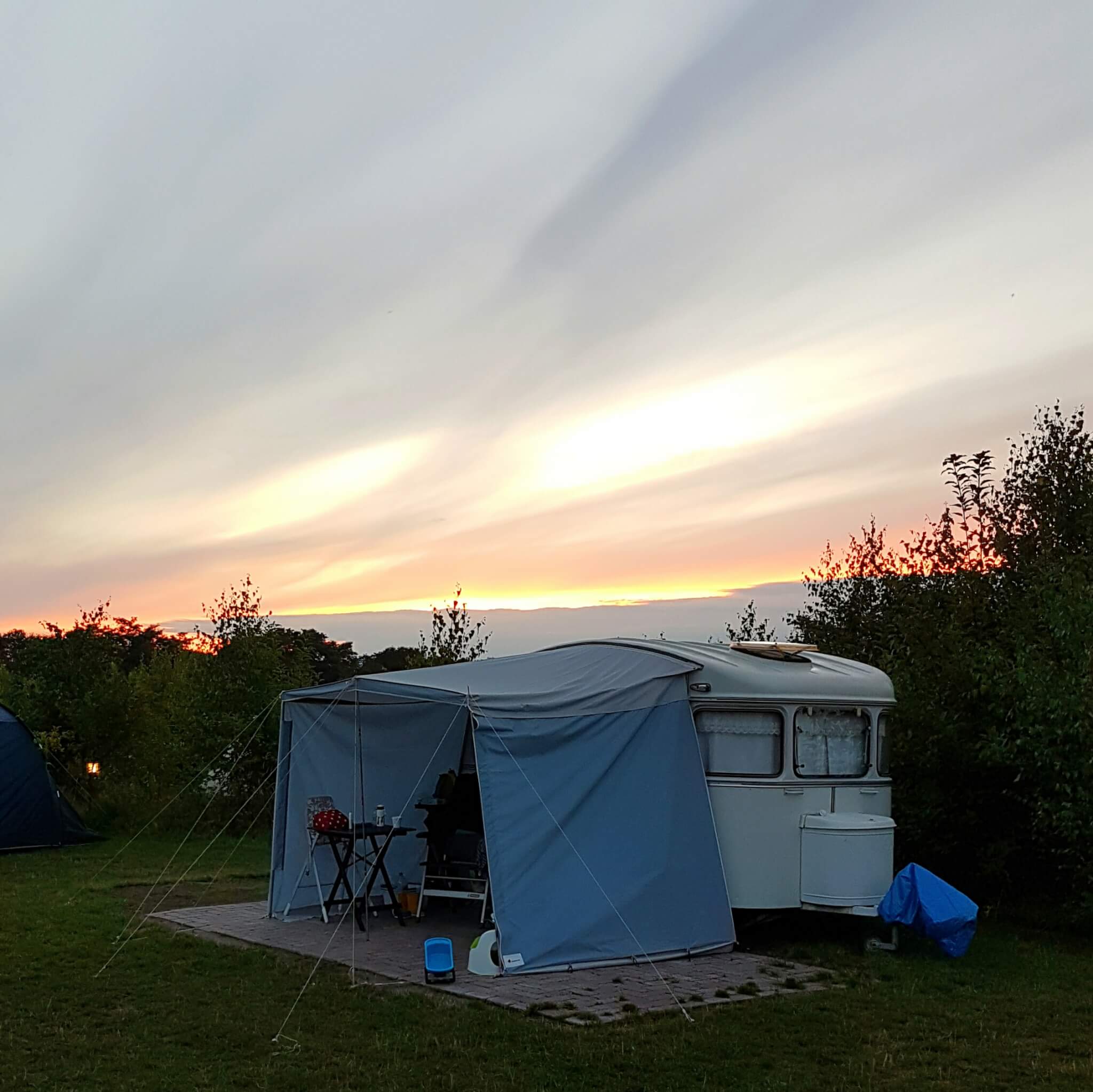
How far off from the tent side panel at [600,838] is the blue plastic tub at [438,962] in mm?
343

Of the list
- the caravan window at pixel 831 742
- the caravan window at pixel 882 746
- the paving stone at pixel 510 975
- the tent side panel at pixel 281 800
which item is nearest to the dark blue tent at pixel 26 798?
the paving stone at pixel 510 975

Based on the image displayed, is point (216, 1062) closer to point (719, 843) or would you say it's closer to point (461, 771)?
point (719, 843)

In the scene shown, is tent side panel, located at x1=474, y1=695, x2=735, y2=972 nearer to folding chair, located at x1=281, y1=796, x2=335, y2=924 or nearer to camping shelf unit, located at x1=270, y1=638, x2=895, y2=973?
camping shelf unit, located at x1=270, y1=638, x2=895, y2=973

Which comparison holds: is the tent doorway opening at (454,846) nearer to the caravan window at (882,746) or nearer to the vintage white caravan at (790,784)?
the vintage white caravan at (790,784)

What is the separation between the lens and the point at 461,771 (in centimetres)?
1104

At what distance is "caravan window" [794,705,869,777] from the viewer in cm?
894

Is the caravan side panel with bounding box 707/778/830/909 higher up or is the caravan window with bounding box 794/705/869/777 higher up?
the caravan window with bounding box 794/705/869/777

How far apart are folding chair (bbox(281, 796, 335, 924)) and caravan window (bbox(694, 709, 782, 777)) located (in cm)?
297

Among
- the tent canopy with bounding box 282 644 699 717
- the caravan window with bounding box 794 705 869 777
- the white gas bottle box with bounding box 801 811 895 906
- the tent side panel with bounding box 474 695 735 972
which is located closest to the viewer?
the tent side panel with bounding box 474 695 735 972

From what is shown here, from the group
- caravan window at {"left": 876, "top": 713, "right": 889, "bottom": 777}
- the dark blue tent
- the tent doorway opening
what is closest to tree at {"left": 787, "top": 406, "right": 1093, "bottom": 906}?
caravan window at {"left": 876, "top": 713, "right": 889, "bottom": 777}

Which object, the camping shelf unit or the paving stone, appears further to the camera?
the camping shelf unit

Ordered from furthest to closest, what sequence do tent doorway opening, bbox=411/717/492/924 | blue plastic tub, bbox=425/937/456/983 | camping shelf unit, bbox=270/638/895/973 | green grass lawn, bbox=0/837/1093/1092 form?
tent doorway opening, bbox=411/717/492/924 < camping shelf unit, bbox=270/638/895/973 < blue plastic tub, bbox=425/937/456/983 < green grass lawn, bbox=0/837/1093/1092

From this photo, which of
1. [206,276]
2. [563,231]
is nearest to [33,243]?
[206,276]

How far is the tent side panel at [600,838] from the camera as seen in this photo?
7.66 meters
